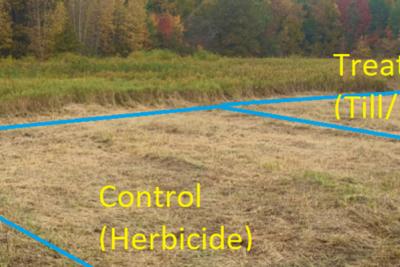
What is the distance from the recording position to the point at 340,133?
289 inches

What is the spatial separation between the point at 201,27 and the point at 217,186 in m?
23.3

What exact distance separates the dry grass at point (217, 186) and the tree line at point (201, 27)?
40.9 feet

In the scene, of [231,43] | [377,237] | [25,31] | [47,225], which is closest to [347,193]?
[377,237]

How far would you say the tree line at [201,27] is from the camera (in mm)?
18969

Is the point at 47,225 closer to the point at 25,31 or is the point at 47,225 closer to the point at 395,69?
the point at 395,69

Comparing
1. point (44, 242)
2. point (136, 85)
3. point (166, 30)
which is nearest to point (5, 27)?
point (166, 30)

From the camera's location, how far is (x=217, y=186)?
483 cm

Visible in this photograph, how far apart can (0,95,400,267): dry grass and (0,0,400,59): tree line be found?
1248 centimetres

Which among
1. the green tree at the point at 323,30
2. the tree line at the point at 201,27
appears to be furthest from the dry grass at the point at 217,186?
the green tree at the point at 323,30

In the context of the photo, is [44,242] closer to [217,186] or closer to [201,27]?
[217,186]

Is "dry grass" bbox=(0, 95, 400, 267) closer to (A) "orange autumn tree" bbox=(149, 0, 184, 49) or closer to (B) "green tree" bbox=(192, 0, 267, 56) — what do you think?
(A) "orange autumn tree" bbox=(149, 0, 184, 49)

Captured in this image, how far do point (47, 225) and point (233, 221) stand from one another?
4.14 feet

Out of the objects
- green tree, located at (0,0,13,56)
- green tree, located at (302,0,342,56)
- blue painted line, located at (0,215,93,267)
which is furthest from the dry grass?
green tree, located at (302,0,342,56)

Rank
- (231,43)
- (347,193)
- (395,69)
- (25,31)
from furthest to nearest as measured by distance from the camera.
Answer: (231,43)
(25,31)
(395,69)
(347,193)
